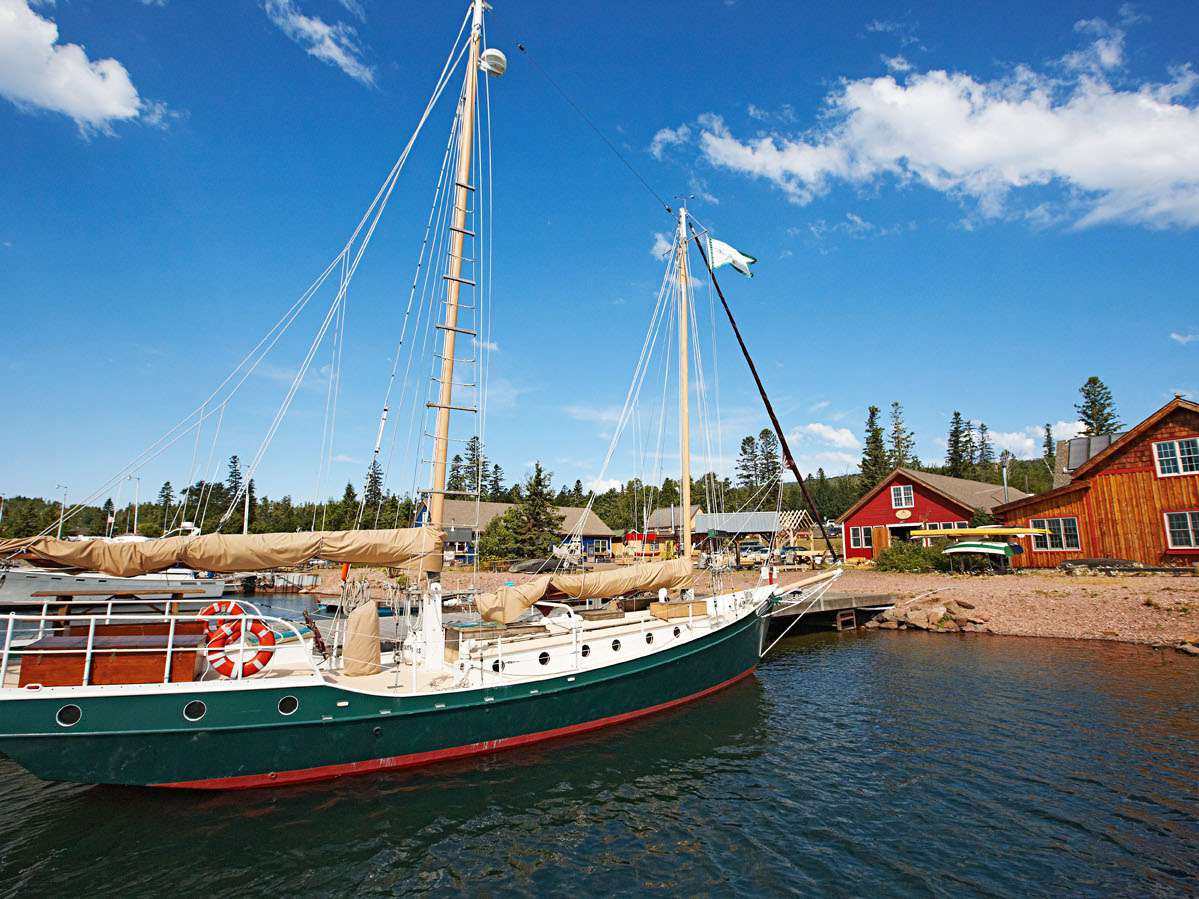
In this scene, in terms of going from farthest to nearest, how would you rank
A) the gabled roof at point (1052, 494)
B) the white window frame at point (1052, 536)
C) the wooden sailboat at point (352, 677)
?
the white window frame at point (1052, 536) → the gabled roof at point (1052, 494) → the wooden sailboat at point (352, 677)

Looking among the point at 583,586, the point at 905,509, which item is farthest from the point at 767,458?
the point at 583,586

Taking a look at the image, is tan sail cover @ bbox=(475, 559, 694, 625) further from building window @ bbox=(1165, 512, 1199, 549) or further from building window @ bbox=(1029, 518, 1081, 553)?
building window @ bbox=(1165, 512, 1199, 549)

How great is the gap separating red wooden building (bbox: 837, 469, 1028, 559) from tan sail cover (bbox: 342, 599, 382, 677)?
4103 centimetres

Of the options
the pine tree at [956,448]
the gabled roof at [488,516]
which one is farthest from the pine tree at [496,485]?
the pine tree at [956,448]

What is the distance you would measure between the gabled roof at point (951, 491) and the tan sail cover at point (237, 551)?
1608 inches

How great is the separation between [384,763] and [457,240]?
1183 cm

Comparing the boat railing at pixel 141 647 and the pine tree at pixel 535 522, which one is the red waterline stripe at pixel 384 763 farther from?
the pine tree at pixel 535 522

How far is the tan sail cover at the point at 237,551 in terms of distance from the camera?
1014 centimetres

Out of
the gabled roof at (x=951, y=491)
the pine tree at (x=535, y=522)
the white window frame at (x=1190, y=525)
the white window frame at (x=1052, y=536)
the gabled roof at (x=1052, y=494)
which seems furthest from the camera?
the pine tree at (x=535, y=522)

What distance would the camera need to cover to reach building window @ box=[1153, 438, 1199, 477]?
29.1 meters

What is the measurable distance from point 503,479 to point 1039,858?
107629 millimetres

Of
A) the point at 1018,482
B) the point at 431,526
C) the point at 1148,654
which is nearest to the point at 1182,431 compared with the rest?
the point at 1148,654

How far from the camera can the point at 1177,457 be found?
29.6 meters

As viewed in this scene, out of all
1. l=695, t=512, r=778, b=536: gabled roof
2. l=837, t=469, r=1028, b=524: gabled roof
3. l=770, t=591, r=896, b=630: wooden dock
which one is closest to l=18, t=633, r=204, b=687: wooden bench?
l=770, t=591, r=896, b=630: wooden dock
